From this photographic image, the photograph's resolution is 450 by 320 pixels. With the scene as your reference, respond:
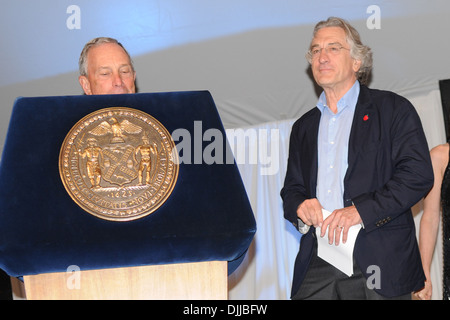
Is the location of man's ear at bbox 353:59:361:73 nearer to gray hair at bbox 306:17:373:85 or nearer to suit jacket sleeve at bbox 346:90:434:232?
gray hair at bbox 306:17:373:85

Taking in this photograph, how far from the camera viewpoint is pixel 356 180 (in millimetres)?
2154

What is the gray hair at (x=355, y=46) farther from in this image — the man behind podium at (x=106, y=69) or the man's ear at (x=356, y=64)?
the man behind podium at (x=106, y=69)

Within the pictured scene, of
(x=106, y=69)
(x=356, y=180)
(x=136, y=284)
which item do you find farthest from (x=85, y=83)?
(x=136, y=284)

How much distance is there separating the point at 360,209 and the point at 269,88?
6.50 ft

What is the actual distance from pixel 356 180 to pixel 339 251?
0.27 meters

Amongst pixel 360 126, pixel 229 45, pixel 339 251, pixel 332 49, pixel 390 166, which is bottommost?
pixel 339 251

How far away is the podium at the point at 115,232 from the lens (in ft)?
4.52

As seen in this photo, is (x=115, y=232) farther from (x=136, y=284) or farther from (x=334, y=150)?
(x=334, y=150)

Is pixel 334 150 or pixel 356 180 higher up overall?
pixel 334 150

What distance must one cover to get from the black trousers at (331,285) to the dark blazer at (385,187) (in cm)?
3

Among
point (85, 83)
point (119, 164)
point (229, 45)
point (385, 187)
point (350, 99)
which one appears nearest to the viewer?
point (119, 164)

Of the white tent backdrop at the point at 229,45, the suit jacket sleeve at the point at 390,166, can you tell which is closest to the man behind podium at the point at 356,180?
the suit jacket sleeve at the point at 390,166

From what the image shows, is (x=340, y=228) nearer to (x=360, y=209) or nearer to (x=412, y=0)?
(x=360, y=209)
